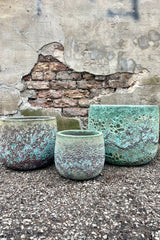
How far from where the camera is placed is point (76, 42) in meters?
2.47

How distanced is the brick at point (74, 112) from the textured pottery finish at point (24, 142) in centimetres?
82

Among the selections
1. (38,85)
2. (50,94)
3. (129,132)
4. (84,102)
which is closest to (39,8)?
(38,85)

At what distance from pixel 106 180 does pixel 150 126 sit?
0.68 meters

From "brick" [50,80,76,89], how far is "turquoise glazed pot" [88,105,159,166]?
806mm

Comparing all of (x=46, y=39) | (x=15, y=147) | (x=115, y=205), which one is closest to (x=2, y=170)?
(x=15, y=147)

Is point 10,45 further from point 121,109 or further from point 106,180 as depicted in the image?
point 106,180

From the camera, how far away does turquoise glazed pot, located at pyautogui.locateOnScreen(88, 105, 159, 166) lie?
1.81 m

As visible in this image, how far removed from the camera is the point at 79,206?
124cm

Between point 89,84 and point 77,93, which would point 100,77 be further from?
point 77,93

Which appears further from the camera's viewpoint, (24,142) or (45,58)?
(45,58)

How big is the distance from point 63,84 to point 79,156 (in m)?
1.33

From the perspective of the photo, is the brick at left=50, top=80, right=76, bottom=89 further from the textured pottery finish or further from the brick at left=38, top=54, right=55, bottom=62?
the textured pottery finish

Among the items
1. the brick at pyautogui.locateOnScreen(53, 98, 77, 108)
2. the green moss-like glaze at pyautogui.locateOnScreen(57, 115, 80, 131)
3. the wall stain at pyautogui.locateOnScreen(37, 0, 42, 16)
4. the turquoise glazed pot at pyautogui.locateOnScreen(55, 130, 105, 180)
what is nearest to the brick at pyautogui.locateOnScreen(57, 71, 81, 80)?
the brick at pyautogui.locateOnScreen(53, 98, 77, 108)

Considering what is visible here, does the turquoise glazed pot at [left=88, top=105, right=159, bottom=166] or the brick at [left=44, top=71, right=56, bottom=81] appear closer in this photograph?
the turquoise glazed pot at [left=88, top=105, right=159, bottom=166]
